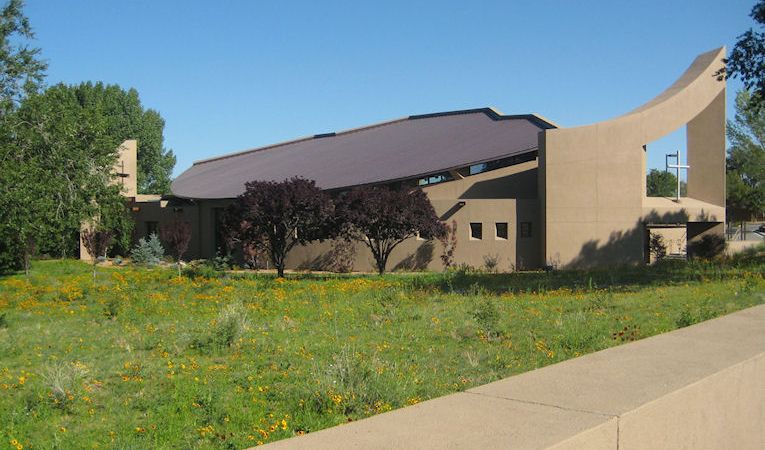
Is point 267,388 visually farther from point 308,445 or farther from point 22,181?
point 22,181

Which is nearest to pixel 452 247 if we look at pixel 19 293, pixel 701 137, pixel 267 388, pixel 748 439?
pixel 701 137

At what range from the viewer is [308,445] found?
3045 millimetres

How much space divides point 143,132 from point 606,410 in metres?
75.0

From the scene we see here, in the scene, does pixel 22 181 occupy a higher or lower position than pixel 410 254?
higher

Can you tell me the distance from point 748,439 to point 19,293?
695 inches

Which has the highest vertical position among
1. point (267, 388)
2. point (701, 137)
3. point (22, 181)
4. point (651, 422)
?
point (701, 137)

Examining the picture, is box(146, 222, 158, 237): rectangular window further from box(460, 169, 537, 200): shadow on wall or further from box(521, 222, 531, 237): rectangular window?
box(521, 222, 531, 237): rectangular window

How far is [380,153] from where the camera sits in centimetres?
4012

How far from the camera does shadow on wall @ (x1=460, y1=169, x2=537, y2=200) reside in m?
34.9

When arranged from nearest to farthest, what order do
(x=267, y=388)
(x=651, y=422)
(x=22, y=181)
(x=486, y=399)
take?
(x=651, y=422)
(x=486, y=399)
(x=267, y=388)
(x=22, y=181)

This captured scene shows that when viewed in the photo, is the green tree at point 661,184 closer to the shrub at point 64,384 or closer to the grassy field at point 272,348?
the grassy field at point 272,348

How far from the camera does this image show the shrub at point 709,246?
114 ft

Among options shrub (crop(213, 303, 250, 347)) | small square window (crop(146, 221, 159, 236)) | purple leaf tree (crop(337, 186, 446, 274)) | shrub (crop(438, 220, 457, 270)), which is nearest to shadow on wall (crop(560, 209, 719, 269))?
shrub (crop(438, 220, 457, 270))

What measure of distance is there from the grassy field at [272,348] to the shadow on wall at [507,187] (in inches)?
700
